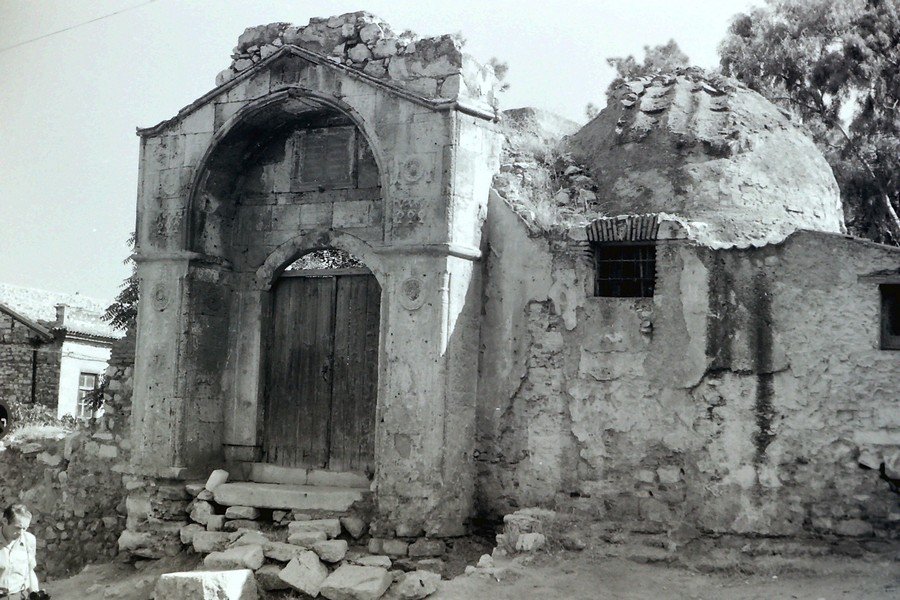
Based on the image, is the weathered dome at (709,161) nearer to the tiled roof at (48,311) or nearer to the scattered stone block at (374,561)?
the scattered stone block at (374,561)

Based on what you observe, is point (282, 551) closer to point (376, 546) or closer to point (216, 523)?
point (376, 546)

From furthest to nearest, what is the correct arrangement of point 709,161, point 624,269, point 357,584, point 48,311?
1. point 48,311
2. point 709,161
3. point 624,269
4. point 357,584

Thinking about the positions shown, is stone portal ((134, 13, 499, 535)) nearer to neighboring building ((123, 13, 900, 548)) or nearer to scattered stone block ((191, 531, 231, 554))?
neighboring building ((123, 13, 900, 548))

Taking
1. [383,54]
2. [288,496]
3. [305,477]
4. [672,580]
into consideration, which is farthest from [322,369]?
[672,580]

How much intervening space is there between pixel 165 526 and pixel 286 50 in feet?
15.3

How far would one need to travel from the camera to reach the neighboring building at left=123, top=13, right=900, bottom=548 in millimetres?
7480

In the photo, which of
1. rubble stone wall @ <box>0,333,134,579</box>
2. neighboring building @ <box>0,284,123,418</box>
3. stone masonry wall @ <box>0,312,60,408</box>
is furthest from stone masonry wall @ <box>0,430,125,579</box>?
stone masonry wall @ <box>0,312,60,408</box>

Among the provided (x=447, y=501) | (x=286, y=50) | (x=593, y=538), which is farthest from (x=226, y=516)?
(x=286, y=50)

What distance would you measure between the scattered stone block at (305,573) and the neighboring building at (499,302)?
62 cm

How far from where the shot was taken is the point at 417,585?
7344 mm

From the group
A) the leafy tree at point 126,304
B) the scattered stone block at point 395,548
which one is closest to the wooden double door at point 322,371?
the scattered stone block at point 395,548

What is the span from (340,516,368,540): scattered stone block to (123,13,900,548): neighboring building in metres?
0.26

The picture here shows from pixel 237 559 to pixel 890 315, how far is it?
5.63 m

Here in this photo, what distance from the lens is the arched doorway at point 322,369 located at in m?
9.38
